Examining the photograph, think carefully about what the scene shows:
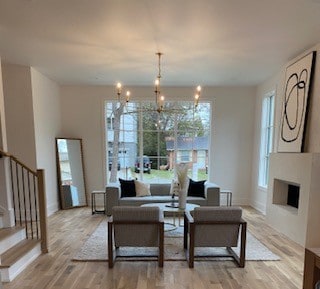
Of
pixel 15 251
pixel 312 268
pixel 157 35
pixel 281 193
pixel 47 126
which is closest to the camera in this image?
pixel 312 268

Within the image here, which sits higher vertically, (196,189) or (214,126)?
(214,126)

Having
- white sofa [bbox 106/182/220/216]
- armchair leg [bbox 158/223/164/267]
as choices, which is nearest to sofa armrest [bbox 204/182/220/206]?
white sofa [bbox 106/182/220/216]

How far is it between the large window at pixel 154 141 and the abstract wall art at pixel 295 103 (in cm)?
210

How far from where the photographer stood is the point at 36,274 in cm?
278

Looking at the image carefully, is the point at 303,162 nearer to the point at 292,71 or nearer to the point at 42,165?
the point at 292,71

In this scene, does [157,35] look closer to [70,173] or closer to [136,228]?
[136,228]

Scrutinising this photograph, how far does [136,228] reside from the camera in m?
2.89

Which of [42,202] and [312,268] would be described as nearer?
[312,268]

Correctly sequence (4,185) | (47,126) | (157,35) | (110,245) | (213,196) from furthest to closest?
(47,126)
(213,196)
(4,185)
(157,35)
(110,245)

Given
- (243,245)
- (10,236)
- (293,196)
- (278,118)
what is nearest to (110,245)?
(10,236)

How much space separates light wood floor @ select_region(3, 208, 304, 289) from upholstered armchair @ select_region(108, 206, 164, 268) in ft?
0.69

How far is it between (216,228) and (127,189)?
2679 millimetres

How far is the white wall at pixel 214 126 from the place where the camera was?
5.88 metres

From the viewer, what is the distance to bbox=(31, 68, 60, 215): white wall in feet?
15.4
